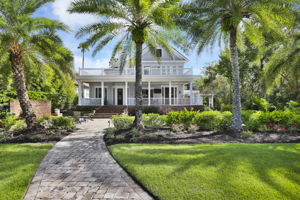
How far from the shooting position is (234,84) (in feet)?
28.6

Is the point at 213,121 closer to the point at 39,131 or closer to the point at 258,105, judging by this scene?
the point at 258,105

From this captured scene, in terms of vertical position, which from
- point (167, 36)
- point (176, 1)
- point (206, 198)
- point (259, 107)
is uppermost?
point (176, 1)

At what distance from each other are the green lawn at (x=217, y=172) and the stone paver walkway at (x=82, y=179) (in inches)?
13.8

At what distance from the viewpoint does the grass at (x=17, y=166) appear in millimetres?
3418

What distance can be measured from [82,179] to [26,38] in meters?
7.79

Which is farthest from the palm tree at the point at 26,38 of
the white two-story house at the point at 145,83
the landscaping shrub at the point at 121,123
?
the white two-story house at the point at 145,83

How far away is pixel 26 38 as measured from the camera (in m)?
8.02

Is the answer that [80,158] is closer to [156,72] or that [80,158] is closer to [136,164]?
[136,164]

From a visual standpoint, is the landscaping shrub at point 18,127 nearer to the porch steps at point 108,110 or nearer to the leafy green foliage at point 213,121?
the porch steps at point 108,110

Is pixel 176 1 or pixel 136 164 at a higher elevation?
pixel 176 1

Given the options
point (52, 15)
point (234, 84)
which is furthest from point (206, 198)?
point (52, 15)

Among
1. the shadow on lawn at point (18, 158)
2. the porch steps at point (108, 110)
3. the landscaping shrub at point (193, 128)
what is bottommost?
the shadow on lawn at point (18, 158)

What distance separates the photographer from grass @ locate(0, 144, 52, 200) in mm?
3418

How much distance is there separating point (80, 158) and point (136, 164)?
2027 mm
